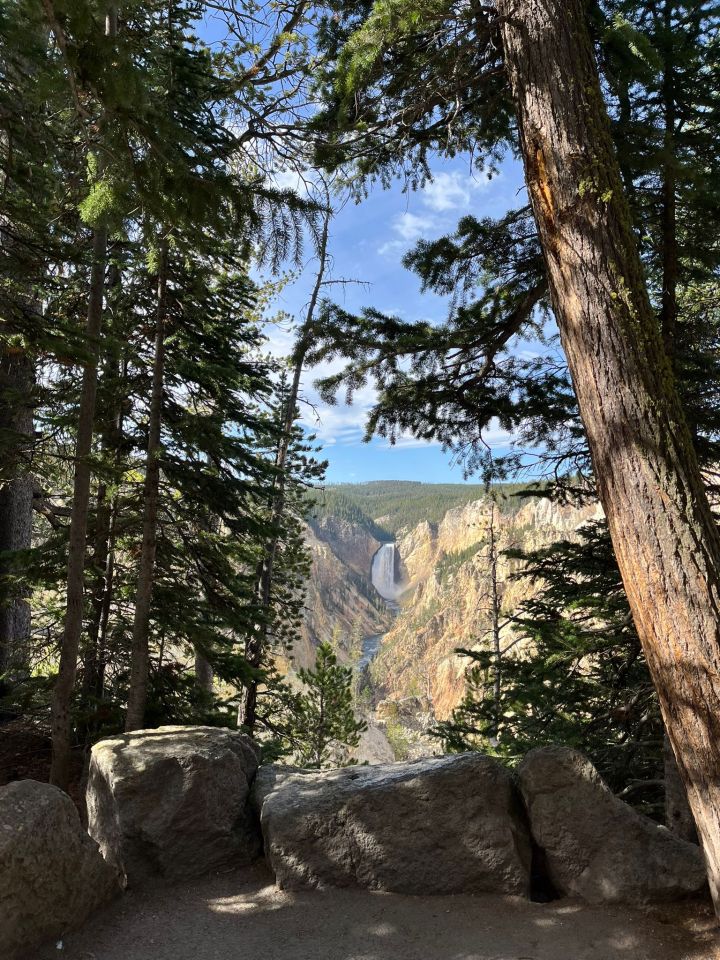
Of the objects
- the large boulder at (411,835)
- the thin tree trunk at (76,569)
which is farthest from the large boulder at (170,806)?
the thin tree trunk at (76,569)

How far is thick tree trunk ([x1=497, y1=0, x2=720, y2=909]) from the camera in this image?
3.39 metres

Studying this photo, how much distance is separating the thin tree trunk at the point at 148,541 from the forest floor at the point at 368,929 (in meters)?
2.26

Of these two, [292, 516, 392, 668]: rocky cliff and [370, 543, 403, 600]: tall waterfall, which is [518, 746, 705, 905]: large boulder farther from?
[370, 543, 403, 600]: tall waterfall

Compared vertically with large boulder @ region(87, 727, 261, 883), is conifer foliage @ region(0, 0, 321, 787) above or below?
above

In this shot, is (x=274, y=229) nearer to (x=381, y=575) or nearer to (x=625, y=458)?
(x=625, y=458)

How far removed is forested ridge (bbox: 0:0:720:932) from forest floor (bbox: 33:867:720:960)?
745 mm

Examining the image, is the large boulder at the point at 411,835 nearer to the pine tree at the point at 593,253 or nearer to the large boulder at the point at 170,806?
the large boulder at the point at 170,806

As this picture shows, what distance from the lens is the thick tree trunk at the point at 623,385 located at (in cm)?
339

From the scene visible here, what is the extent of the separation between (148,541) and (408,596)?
151666mm

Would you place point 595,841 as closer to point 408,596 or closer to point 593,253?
point 593,253

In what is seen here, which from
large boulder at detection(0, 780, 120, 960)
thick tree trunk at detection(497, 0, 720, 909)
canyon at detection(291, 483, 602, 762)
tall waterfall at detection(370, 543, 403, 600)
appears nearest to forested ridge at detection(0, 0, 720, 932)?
thick tree trunk at detection(497, 0, 720, 909)

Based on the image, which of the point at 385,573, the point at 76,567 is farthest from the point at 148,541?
the point at 385,573

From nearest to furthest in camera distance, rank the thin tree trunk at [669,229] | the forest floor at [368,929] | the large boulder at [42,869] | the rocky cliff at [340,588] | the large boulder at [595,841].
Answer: the large boulder at [42,869]
the forest floor at [368,929]
the large boulder at [595,841]
the thin tree trunk at [669,229]
the rocky cliff at [340,588]

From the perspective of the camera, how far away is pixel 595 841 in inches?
177
